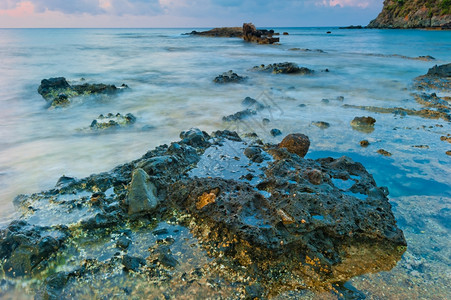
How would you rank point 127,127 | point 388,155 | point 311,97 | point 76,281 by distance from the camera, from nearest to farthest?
point 76,281 → point 388,155 → point 127,127 → point 311,97

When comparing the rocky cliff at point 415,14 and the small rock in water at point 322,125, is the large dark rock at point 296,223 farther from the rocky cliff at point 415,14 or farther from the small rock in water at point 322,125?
the rocky cliff at point 415,14

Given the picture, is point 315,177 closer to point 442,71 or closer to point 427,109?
point 427,109

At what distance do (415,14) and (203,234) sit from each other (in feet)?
253

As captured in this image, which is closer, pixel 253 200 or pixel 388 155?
pixel 253 200

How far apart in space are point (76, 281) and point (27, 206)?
1315 millimetres

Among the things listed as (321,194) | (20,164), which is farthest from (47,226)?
(321,194)

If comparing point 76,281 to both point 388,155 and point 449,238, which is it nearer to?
point 449,238

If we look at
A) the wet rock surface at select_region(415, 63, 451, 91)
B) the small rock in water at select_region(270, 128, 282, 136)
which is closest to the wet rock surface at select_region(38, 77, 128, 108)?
the small rock in water at select_region(270, 128, 282, 136)

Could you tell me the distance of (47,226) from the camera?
2.51 meters

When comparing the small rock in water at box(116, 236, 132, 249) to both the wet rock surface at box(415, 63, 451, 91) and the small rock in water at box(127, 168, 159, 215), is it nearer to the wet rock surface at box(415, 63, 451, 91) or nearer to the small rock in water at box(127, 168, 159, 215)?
the small rock in water at box(127, 168, 159, 215)

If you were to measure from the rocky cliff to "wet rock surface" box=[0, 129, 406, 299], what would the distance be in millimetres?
68721

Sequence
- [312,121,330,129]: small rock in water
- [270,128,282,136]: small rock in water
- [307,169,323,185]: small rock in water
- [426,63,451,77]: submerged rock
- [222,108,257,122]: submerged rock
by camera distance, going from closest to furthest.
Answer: [307,169,323,185]: small rock in water
[270,128,282,136]: small rock in water
[312,121,330,129]: small rock in water
[222,108,257,122]: submerged rock
[426,63,451,77]: submerged rock

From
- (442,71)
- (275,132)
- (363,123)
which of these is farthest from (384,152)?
(442,71)

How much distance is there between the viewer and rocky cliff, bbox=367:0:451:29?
53831 millimetres
